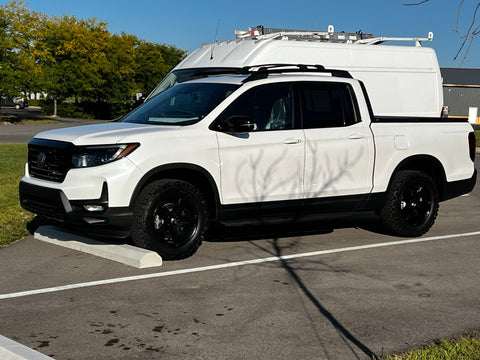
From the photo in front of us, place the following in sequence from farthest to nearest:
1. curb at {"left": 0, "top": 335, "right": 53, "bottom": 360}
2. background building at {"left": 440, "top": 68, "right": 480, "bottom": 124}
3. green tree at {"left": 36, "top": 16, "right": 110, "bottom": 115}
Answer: background building at {"left": 440, "top": 68, "right": 480, "bottom": 124} < green tree at {"left": 36, "top": 16, "right": 110, "bottom": 115} < curb at {"left": 0, "top": 335, "right": 53, "bottom": 360}

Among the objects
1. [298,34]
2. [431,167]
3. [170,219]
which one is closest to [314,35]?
[298,34]

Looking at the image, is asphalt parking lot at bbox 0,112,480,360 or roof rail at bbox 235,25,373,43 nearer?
asphalt parking lot at bbox 0,112,480,360

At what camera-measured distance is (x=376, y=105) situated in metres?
14.9

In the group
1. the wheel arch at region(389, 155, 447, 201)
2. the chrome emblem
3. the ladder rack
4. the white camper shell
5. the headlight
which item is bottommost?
the wheel arch at region(389, 155, 447, 201)

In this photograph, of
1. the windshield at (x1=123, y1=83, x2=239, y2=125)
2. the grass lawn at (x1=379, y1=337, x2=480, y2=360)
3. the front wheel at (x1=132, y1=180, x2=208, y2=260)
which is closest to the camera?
the grass lawn at (x1=379, y1=337, x2=480, y2=360)

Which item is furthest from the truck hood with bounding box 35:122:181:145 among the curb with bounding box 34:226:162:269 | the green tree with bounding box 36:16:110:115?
the green tree with bounding box 36:16:110:115

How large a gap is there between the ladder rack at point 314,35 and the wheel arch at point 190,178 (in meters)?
8.33

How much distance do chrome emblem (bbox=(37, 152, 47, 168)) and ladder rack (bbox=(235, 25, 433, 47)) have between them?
8.75 m

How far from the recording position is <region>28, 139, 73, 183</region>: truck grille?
7.60 m

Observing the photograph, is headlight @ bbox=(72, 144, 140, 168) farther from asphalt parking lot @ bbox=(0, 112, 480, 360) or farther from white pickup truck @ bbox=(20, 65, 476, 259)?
asphalt parking lot @ bbox=(0, 112, 480, 360)

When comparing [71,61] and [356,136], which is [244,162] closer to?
[356,136]

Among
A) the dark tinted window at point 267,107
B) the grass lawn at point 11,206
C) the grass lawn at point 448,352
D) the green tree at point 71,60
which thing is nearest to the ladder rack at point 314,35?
the grass lawn at point 11,206

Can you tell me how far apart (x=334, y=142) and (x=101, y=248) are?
3.00 meters

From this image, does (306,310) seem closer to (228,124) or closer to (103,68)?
(228,124)
